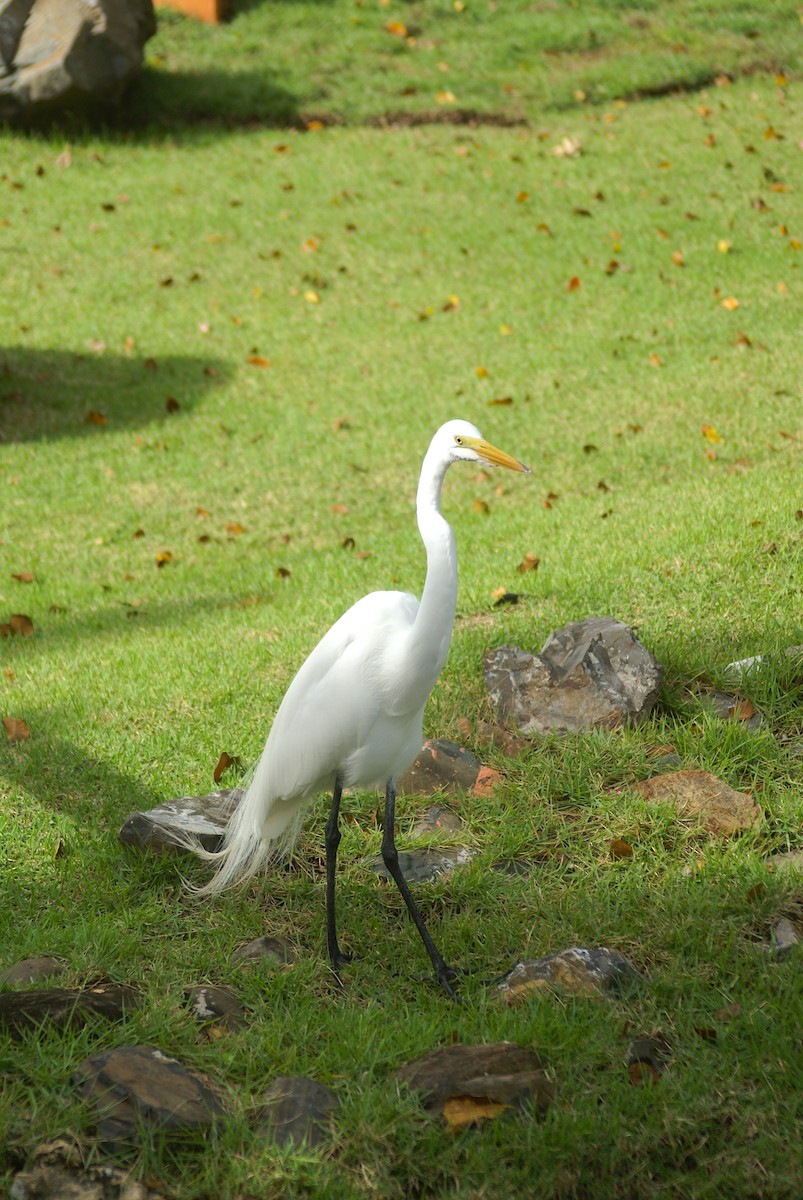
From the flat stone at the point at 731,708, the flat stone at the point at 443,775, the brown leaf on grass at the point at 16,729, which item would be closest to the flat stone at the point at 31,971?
the flat stone at the point at 443,775

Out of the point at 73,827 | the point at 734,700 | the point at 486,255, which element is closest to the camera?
the point at 73,827

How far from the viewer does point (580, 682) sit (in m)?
4.37

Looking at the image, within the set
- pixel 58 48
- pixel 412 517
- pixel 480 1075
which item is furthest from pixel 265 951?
pixel 58 48

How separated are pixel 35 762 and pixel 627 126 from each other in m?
9.75

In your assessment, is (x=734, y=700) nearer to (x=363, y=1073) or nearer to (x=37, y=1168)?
(x=363, y=1073)

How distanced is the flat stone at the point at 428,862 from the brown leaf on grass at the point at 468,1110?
1.11 m

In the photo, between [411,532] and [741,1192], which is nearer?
[741,1192]

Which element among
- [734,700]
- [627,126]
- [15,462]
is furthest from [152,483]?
[627,126]

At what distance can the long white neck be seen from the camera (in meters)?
3.10

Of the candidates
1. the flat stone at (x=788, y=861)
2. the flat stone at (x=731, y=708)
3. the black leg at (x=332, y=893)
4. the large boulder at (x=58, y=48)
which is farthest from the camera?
the large boulder at (x=58, y=48)

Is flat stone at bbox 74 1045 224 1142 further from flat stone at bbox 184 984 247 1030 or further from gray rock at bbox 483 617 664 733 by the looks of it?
gray rock at bbox 483 617 664 733

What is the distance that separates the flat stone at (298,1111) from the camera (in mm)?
2732

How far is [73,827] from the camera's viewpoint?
409 centimetres

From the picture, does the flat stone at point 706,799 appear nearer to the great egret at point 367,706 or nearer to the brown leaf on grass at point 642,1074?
the great egret at point 367,706
